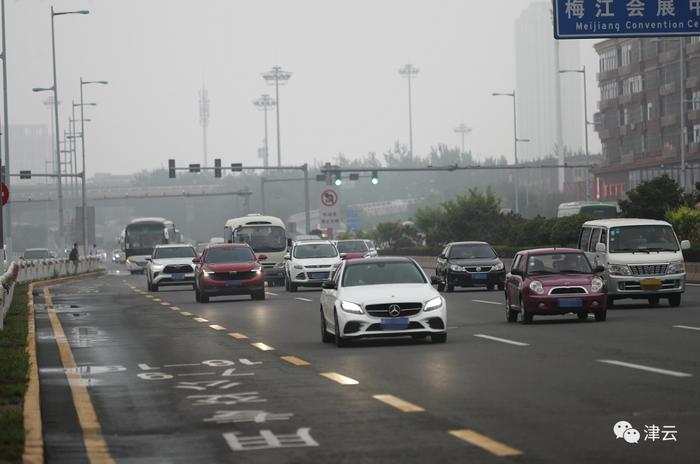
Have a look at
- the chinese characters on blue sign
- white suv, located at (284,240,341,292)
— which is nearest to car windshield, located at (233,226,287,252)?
white suv, located at (284,240,341,292)

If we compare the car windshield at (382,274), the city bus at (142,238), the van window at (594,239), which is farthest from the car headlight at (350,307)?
the city bus at (142,238)

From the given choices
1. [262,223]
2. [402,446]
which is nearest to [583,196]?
[262,223]

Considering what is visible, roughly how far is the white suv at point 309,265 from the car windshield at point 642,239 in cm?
1688

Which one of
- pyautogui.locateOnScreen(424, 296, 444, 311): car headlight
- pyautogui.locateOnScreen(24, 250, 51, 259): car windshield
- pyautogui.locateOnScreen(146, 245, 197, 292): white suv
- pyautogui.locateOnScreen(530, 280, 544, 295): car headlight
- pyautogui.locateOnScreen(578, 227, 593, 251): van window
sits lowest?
pyautogui.locateOnScreen(24, 250, 51, 259): car windshield

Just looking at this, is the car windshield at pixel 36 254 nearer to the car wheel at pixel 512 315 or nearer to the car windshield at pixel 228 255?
the car windshield at pixel 228 255

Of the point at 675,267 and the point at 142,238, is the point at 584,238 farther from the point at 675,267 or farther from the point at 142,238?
the point at 142,238

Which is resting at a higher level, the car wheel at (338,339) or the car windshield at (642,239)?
the car windshield at (642,239)

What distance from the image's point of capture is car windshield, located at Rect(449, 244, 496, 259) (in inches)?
1784

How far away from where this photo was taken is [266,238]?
60.2 metres

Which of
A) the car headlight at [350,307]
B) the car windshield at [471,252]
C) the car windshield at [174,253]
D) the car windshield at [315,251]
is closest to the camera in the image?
the car headlight at [350,307]

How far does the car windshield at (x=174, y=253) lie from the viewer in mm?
54219

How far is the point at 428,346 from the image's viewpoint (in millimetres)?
21844

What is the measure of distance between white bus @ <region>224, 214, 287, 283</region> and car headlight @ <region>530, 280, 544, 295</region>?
1257 inches

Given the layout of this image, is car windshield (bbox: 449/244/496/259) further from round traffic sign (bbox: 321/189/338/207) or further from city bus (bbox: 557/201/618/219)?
round traffic sign (bbox: 321/189/338/207)
